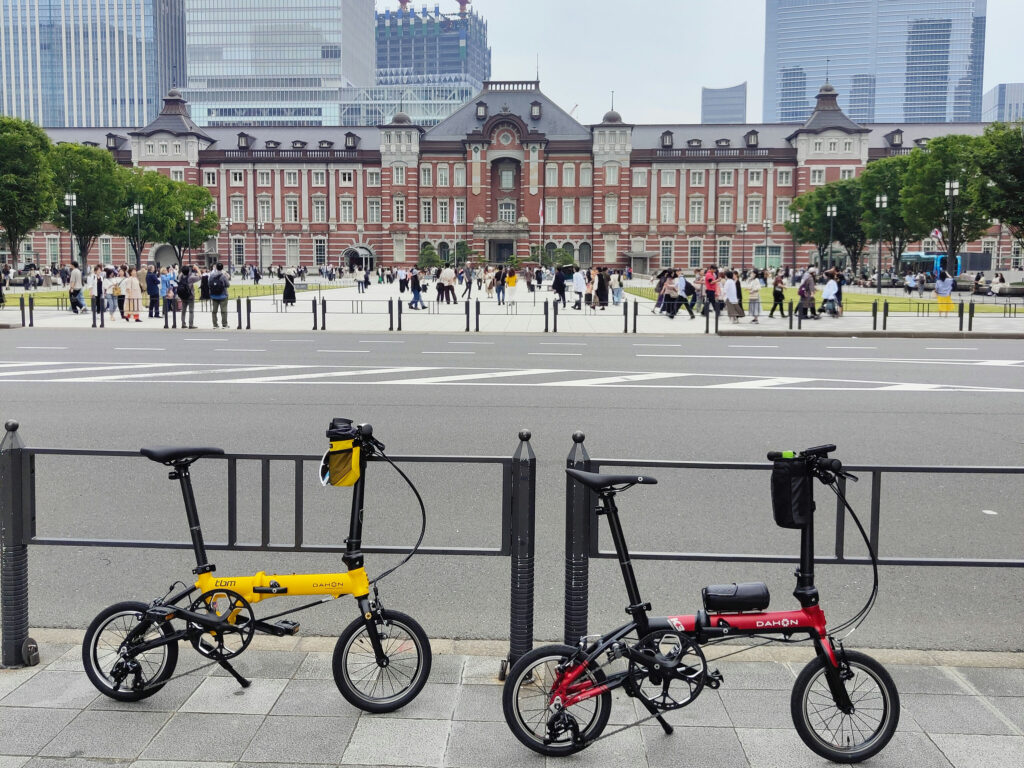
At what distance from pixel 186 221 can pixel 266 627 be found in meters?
83.3

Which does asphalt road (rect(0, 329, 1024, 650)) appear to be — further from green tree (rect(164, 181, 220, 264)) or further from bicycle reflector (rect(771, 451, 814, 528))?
green tree (rect(164, 181, 220, 264))

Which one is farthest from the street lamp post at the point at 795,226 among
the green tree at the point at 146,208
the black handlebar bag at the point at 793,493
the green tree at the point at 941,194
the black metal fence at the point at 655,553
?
the black handlebar bag at the point at 793,493

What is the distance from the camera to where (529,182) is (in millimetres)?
100875

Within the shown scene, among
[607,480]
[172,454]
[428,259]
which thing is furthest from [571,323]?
[428,259]

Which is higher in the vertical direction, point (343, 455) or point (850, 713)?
point (343, 455)

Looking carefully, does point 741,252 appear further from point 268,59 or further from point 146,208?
point 268,59

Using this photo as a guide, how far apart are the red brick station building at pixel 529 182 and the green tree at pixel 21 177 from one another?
152 ft

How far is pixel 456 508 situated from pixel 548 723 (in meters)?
1.98

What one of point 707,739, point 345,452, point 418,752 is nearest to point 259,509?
point 345,452

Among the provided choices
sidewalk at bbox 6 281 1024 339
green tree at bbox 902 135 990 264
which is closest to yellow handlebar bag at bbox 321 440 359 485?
sidewalk at bbox 6 281 1024 339

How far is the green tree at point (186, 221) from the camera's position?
264 ft

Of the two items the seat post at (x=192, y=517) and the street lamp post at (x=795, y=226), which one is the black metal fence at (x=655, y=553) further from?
the street lamp post at (x=795, y=226)

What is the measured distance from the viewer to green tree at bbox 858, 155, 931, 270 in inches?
2889

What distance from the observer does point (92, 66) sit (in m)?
186
